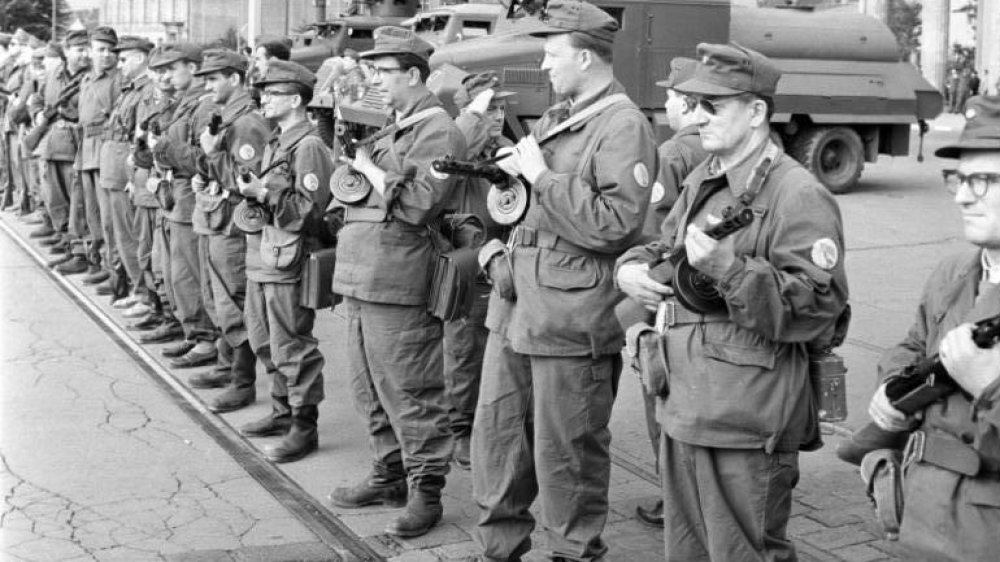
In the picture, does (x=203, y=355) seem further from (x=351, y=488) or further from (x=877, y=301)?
(x=877, y=301)

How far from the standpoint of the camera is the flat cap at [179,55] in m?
9.31

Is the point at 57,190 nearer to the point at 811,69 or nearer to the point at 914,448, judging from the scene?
the point at 811,69

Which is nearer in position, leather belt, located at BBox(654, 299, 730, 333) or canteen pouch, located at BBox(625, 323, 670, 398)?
leather belt, located at BBox(654, 299, 730, 333)

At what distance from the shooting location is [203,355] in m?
9.02

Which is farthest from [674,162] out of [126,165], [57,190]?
[57,190]

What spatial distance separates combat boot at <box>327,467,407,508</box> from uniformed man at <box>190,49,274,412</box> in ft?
6.36

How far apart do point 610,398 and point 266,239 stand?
8.84 feet

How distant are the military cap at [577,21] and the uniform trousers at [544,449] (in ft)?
3.88

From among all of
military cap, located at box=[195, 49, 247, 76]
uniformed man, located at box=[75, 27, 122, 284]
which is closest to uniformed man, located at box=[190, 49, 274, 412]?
military cap, located at box=[195, 49, 247, 76]

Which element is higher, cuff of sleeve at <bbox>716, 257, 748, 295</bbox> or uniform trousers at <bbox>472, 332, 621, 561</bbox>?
cuff of sleeve at <bbox>716, 257, 748, 295</bbox>

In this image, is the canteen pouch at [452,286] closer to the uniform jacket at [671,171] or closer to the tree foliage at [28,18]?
the uniform jacket at [671,171]

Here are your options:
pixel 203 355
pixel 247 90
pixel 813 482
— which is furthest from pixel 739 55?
pixel 203 355

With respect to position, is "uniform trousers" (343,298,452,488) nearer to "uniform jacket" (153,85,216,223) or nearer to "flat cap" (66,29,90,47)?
"uniform jacket" (153,85,216,223)

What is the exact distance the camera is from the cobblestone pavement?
569 centimetres
